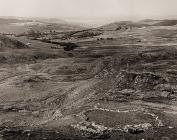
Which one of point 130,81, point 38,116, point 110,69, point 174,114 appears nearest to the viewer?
point 174,114

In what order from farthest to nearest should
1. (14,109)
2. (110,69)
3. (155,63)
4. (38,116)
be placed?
(155,63) → (110,69) → (14,109) → (38,116)

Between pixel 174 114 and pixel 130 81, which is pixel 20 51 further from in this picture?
pixel 174 114

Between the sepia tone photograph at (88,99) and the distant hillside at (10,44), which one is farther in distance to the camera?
the distant hillside at (10,44)

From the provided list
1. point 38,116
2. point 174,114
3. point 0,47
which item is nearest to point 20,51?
point 0,47

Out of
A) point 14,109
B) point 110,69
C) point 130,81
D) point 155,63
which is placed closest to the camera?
point 14,109

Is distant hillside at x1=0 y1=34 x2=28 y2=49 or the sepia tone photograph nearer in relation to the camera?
the sepia tone photograph

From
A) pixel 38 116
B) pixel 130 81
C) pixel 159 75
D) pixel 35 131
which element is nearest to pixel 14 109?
pixel 38 116

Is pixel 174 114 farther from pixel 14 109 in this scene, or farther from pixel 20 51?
pixel 20 51

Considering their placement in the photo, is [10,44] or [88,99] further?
[10,44]

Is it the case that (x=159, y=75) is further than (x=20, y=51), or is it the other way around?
(x=20, y=51)
